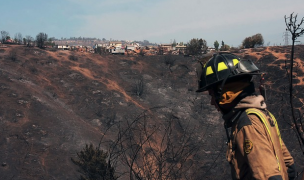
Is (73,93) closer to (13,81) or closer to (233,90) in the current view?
(13,81)

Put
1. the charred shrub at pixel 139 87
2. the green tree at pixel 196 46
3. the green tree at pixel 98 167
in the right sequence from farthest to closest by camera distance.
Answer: the green tree at pixel 196 46
the charred shrub at pixel 139 87
the green tree at pixel 98 167

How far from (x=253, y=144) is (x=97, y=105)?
2957 centimetres

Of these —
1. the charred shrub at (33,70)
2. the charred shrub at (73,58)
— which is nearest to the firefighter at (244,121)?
the charred shrub at (33,70)

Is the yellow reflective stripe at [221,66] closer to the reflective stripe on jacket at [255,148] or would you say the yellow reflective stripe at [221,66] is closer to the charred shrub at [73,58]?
the reflective stripe on jacket at [255,148]

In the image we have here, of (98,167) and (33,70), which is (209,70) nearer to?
(98,167)

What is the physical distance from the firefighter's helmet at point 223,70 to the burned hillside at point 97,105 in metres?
12.9

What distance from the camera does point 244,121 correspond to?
6.49 ft

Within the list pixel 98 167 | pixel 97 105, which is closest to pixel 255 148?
pixel 98 167

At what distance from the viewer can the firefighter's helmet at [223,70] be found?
221cm

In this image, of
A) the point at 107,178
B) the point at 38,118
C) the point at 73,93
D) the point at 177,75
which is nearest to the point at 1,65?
the point at 73,93

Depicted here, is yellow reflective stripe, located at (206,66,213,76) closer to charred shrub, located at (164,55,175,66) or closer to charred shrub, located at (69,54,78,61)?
charred shrub, located at (164,55,175,66)

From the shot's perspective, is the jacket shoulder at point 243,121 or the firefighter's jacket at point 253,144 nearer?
the firefighter's jacket at point 253,144

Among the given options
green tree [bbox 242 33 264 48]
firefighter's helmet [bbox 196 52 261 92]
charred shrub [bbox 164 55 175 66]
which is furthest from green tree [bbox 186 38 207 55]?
firefighter's helmet [bbox 196 52 261 92]

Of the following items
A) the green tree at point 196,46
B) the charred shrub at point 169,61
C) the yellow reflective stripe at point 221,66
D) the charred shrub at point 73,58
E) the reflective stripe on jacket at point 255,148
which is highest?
the green tree at point 196,46
